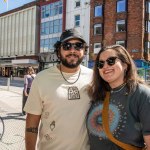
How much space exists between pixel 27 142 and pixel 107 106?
0.83 meters

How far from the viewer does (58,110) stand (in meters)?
2.77

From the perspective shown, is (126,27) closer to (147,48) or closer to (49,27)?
(147,48)

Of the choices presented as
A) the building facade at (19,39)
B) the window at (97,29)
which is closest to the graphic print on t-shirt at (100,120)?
the window at (97,29)

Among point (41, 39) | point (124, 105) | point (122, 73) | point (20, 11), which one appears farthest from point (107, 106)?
point (20, 11)

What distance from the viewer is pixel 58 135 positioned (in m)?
2.78

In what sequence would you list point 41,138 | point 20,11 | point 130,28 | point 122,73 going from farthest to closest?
point 20,11 < point 130,28 < point 41,138 < point 122,73

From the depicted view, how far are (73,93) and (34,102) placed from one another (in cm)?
37

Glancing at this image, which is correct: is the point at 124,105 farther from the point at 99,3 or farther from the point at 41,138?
the point at 99,3

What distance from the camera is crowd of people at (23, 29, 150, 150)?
244 centimetres

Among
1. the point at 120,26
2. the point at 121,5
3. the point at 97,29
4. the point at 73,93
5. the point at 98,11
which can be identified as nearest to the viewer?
the point at 73,93

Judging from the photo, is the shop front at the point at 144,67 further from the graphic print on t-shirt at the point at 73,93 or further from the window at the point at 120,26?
the graphic print on t-shirt at the point at 73,93

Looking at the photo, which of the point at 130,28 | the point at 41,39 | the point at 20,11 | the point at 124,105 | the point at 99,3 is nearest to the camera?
the point at 124,105

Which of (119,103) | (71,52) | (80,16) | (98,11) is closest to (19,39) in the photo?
(80,16)

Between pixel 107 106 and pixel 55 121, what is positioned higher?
pixel 107 106
